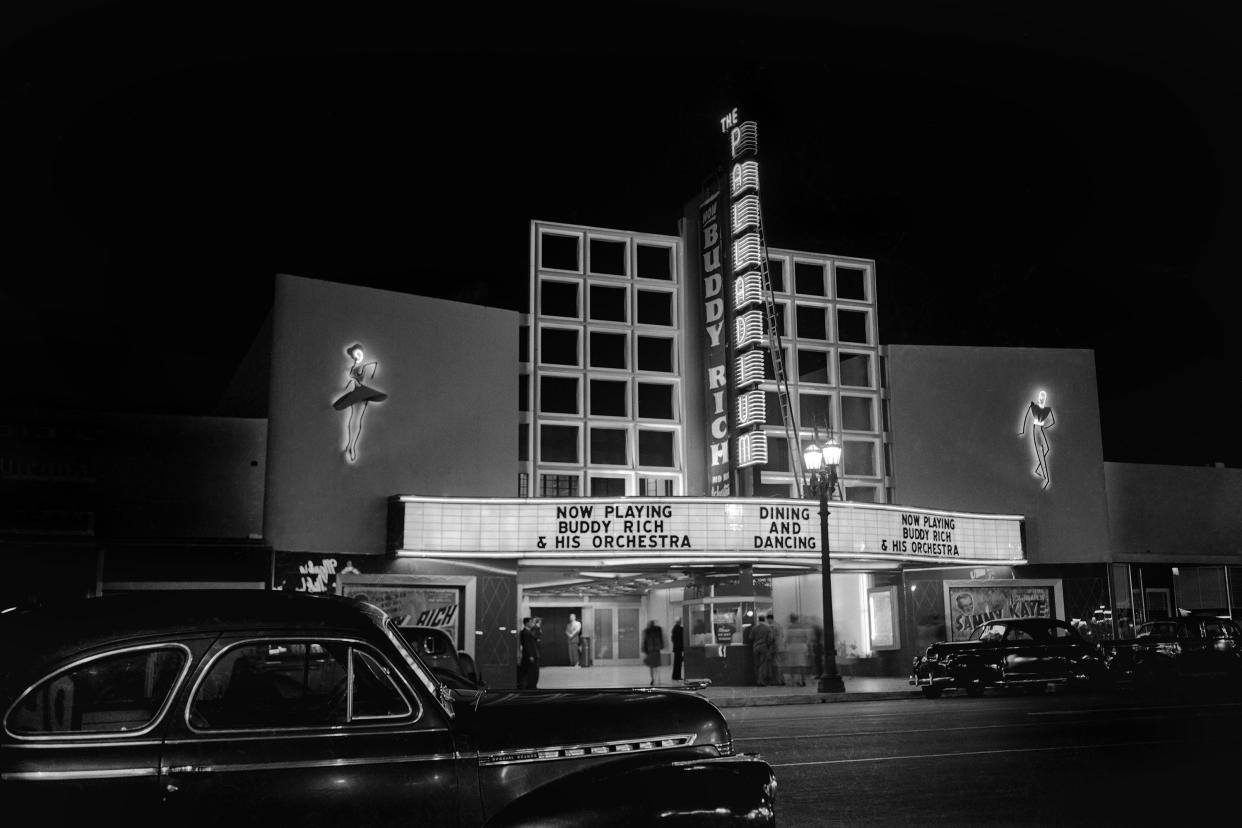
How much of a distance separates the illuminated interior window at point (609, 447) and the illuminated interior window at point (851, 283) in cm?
692

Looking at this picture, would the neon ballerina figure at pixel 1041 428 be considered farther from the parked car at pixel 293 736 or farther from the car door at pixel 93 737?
the car door at pixel 93 737

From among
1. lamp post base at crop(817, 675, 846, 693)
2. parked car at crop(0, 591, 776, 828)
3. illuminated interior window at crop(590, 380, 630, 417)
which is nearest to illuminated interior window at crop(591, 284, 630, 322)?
illuminated interior window at crop(590, 380, 630, 417)

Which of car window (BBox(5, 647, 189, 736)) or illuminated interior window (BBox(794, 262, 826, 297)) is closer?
car window (BBox(5, 647, 189, 736))

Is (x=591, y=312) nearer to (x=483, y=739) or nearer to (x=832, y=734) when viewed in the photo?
(x=832, y=734)

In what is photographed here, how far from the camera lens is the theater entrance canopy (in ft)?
72.6

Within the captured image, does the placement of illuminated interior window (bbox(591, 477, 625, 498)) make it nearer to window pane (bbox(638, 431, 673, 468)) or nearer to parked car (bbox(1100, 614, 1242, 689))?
window pane (bbox(638, 431, 673, 468))

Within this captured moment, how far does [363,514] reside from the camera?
22.1 m

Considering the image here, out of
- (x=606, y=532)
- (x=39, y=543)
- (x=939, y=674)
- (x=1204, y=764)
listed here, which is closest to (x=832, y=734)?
(x=1204, y=764)

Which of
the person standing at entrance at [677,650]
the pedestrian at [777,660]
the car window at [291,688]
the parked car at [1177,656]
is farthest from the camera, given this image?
the person standing at entrance at [677,650]

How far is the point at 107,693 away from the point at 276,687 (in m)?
0.64

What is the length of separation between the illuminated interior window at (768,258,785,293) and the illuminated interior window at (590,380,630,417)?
16.0 feet

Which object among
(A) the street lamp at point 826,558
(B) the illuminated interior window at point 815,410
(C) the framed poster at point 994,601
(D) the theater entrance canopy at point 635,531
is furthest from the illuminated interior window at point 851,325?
(A) the street lamp at point 826,558

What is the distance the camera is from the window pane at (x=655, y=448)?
2700 cm

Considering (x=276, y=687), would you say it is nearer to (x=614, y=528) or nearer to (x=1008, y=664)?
(x=614, y=528)
